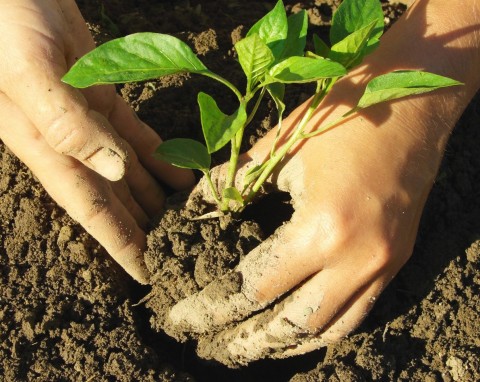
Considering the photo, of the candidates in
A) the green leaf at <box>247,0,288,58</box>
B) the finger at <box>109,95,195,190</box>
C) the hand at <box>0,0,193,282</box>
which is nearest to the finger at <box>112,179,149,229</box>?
the hand at <box>0,0,193,282</box>

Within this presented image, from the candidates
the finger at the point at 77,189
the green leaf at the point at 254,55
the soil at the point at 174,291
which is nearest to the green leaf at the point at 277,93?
the green leaf at the point at 254,55

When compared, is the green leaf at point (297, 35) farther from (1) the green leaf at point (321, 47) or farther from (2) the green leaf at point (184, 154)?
(2) the green leaf at point (184, 154)

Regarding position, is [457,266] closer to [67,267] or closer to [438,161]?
[438,161]

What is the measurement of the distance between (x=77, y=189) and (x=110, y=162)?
22cm

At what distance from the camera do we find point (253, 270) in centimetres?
141

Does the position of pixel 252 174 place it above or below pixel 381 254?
above

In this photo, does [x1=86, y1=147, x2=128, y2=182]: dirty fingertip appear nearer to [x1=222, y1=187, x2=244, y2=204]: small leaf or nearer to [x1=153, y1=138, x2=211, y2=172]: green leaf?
[x1=153, y1=138, x2=211, y2=172]: green leaf

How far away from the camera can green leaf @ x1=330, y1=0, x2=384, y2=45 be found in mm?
1372

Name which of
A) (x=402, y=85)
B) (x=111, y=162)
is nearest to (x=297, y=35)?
(x=402, y=85)

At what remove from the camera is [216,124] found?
Result: 127cm

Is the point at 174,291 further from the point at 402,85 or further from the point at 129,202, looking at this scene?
the point at 402,85

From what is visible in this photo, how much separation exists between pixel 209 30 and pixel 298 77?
89cm

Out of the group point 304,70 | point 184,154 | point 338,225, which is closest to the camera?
point 304,70

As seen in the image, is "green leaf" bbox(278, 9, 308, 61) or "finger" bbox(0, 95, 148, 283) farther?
"finger" bbox(0, 95, 148, 283)
